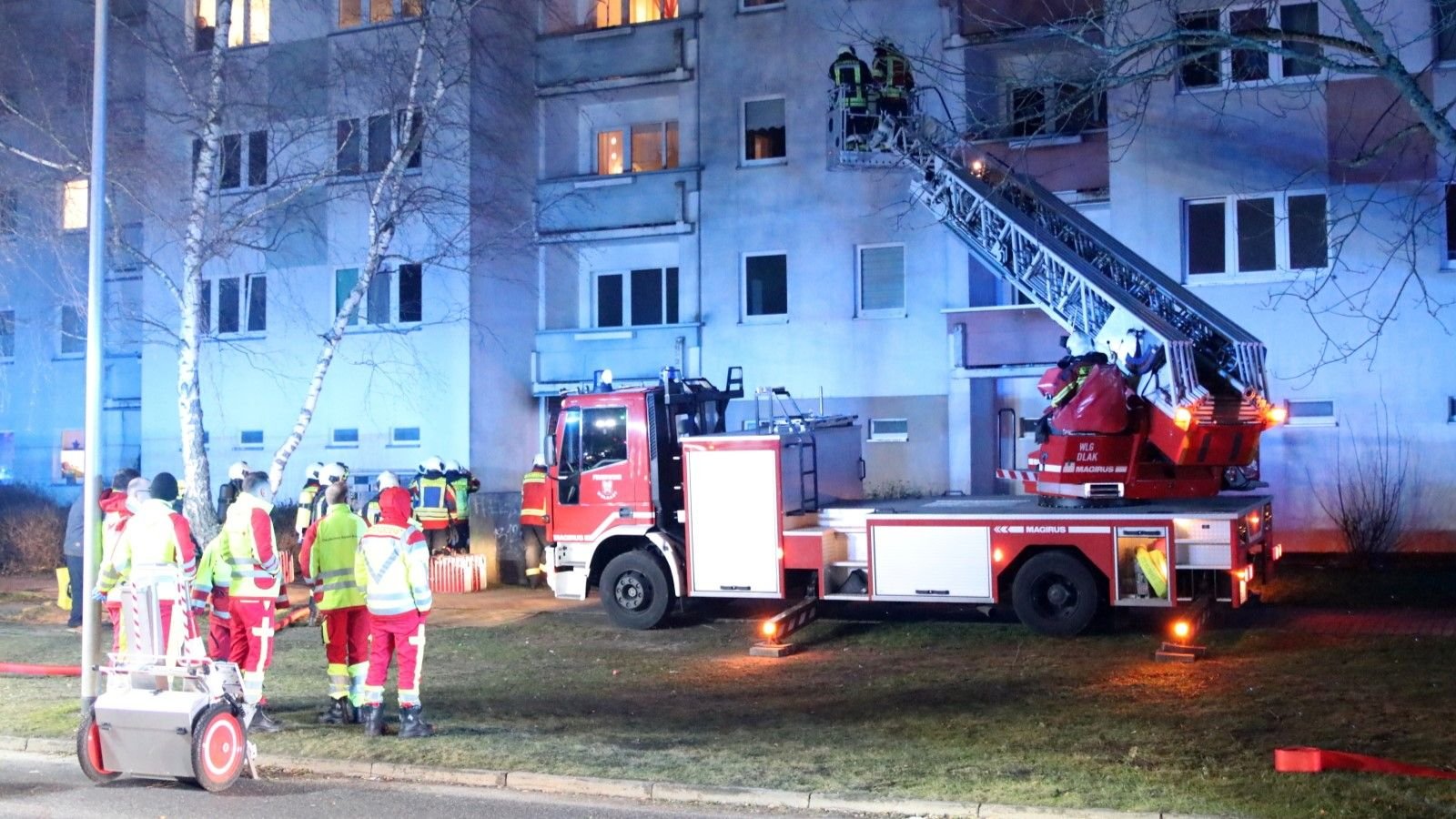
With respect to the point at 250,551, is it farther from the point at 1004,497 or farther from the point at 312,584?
the point at 1004,497

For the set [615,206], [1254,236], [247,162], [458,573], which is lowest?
[458,573]

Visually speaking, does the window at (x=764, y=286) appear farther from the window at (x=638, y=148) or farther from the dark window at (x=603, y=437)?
the dark window at (x=603, y=437)

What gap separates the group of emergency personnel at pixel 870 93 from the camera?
17.4 metres

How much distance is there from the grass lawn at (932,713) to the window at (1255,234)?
720cm

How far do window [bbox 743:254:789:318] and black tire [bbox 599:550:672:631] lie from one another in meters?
8.09

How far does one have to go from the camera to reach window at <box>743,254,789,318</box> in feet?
73.0

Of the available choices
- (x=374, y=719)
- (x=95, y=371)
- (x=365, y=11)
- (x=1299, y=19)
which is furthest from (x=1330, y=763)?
(x=365, y=11)

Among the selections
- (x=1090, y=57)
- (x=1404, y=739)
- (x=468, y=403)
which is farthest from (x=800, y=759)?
(x=468, y=403)

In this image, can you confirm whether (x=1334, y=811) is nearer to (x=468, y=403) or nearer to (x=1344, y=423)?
(x=1344, y=423)

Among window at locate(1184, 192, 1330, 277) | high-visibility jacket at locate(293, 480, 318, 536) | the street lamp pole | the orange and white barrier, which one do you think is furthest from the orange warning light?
high-visibility jacket at locate(293, 480, 318, 536)

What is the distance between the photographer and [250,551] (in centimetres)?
957

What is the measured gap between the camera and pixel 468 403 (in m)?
22.6

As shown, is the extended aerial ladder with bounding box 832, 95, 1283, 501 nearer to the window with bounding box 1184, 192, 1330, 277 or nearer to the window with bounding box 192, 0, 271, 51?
the window with bounding box 1184, 192, 1330, 277

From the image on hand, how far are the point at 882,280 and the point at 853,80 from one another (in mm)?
4603
